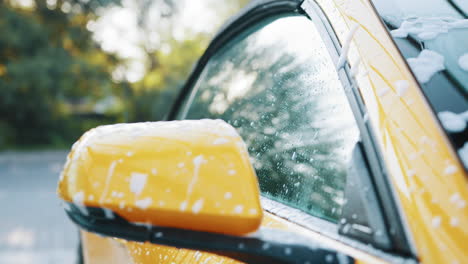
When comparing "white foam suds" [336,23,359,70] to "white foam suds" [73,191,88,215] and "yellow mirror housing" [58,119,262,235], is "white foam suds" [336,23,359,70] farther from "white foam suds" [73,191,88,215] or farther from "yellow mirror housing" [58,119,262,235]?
"white foam suds" [73,191,88,215]

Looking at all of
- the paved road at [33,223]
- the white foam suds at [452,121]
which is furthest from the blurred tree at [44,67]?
the white foam suds at [452,121]

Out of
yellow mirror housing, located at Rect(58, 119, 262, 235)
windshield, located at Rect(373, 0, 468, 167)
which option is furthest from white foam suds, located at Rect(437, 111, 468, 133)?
yellow mirror housing, located at Rect(58, 119, 262, 235)

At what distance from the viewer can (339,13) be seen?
113cm

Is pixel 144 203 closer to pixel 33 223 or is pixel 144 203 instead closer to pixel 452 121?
pixel 452 121

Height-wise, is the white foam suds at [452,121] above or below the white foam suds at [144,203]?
below

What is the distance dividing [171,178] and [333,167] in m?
0.38

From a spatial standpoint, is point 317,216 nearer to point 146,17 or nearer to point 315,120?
point 315,120

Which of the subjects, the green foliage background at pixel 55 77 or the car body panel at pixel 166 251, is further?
the green foliage background at pixel 55 77

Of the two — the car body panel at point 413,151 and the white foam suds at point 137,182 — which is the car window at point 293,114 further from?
the white foam suds at point 137,182

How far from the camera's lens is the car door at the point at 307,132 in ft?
2.84

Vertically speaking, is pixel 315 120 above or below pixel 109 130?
below

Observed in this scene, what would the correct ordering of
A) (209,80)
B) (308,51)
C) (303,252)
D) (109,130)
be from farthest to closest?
1. (209,80)
2. (308,51)
3. (109,130)
4. (303,252)

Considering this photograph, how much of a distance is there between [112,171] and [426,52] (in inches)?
25.2

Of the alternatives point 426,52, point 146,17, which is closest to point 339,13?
point 426,52
